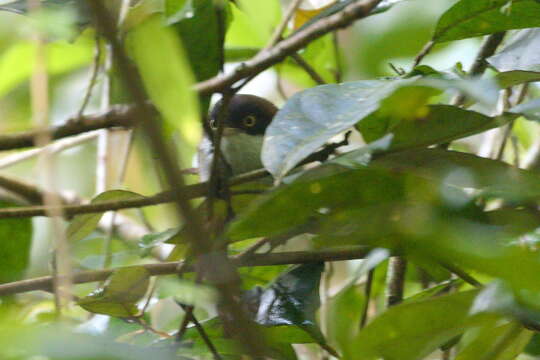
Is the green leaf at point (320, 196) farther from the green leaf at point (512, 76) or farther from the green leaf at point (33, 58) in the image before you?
the green leaf at point (33, 58)

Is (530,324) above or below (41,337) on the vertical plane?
below

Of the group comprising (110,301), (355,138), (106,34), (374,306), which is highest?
(106,34)

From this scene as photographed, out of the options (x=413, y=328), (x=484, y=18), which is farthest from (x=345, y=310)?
(x=484, y=18)

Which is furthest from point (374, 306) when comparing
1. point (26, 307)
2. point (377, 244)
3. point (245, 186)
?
point (377, 244)

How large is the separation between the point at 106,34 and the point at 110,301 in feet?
2.04

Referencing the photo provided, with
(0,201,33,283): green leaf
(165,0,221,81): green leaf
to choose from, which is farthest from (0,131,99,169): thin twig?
(165,0,221,81): green leaf

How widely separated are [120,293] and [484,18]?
0.58 meters

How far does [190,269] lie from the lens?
0.95 m

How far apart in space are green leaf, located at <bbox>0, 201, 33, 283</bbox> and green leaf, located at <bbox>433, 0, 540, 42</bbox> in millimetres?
694

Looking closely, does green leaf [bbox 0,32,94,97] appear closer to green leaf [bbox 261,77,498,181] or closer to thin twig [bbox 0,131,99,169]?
thin twig [bbox 0,131,99,169]

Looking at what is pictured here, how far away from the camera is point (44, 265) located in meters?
1.89

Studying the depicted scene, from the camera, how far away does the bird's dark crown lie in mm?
1666

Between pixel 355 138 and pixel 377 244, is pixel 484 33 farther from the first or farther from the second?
pixel 355 138

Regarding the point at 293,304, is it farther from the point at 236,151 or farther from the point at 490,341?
the point at 236,151
